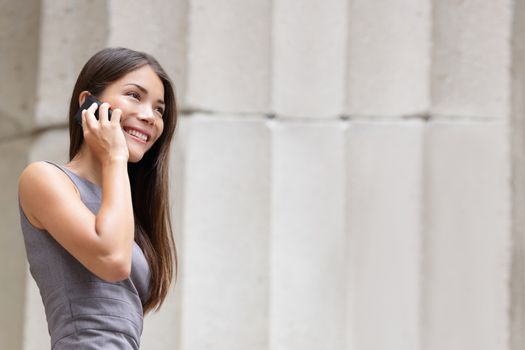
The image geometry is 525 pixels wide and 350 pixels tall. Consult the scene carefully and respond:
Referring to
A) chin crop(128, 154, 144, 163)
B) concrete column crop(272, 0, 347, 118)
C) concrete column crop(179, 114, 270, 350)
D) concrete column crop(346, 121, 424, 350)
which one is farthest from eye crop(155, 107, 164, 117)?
concrete column crop(346, 121, 424, 350)

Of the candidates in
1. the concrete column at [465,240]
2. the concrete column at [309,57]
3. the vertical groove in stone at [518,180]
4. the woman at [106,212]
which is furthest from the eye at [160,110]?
the vertical groove in stone at [518,180]

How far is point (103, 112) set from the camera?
81.6 inches

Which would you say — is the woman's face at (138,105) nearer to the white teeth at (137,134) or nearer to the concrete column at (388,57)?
the white teeth at (137,134)

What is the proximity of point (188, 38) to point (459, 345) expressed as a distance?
153 cm

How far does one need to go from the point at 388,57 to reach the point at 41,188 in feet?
6.31

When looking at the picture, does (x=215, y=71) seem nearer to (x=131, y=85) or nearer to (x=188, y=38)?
(x=188, y=38)

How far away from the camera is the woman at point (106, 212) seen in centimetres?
192

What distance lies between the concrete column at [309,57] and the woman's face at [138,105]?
1.38 m

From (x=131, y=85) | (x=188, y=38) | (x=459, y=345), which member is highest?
(x=188, y=38)

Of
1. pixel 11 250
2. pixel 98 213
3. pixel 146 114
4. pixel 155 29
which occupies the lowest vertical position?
pixel 11 250

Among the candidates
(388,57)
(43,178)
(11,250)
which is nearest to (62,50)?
(11,250)

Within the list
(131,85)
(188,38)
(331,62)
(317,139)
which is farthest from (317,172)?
(131,85)

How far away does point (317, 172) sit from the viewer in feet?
11.7

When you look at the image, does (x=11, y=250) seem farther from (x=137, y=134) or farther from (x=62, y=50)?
(x=137, y=134)
